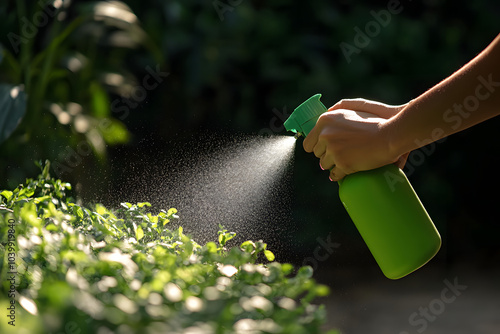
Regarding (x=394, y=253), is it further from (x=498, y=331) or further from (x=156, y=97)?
(x=156, y=97)

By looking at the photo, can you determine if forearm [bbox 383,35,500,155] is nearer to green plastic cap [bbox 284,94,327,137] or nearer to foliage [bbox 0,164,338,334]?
green plastic cap [bbox 284,94,327,137]

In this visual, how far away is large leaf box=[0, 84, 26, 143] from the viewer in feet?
6.48

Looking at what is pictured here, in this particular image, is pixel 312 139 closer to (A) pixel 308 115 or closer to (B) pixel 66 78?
(A) pixel 308 115

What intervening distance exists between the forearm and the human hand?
28mm

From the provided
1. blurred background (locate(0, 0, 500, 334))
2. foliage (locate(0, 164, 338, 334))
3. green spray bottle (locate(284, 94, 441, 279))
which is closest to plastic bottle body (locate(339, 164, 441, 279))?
green spray bottle (locate(284, 94, 441, 279))

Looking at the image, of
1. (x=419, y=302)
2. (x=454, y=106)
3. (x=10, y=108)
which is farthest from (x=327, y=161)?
(x=419, y=302)

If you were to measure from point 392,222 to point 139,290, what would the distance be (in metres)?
0.68

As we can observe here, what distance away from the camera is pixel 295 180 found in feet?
9.99

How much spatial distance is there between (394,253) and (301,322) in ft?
1.95

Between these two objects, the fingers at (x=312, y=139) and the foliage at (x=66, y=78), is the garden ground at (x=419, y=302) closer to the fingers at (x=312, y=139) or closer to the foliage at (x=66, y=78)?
the foliage at (x=66, y=78)

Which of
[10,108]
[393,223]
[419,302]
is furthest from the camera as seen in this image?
[419,302]

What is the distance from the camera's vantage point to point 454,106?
0.97 metres

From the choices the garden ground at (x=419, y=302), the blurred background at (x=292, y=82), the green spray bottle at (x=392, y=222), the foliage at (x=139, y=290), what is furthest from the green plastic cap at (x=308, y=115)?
the blurred background at (x=292, y=82)

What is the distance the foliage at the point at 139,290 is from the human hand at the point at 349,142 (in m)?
0.36
